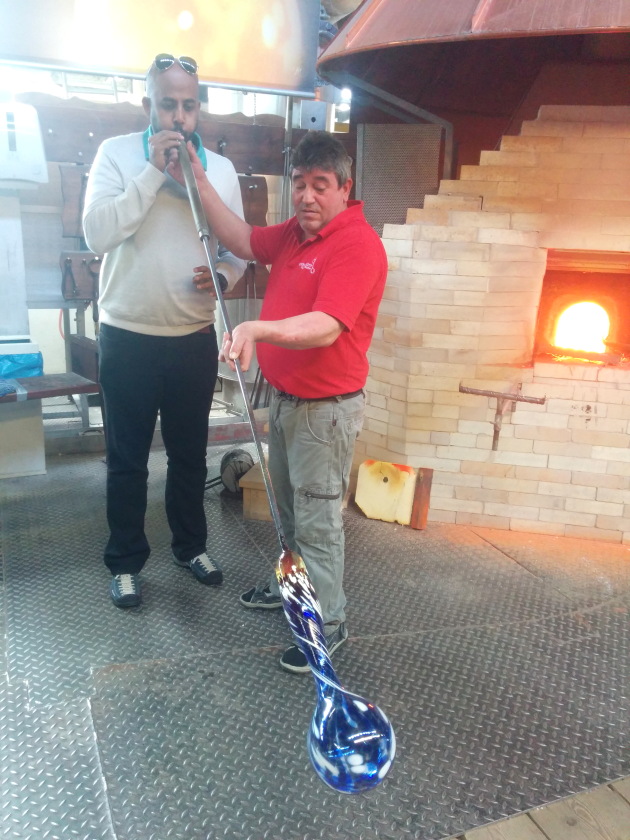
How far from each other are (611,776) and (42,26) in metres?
3.80

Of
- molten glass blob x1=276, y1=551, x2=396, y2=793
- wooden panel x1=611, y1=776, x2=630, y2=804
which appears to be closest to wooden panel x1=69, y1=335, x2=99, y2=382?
molten glass blob x1=276, y1=551, x2=396, y2=793

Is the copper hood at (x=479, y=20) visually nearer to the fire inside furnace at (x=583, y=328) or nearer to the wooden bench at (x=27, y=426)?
the fire inside furnace at (x=583, y=328)

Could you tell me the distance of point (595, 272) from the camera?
3566 mm

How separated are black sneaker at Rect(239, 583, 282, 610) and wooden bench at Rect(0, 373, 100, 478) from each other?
141 centimetres

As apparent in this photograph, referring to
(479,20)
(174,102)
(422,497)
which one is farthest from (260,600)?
(479,20)

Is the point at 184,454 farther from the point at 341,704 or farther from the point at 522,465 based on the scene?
the point at 522,465

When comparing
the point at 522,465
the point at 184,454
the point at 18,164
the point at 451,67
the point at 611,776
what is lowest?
the point at 611,776

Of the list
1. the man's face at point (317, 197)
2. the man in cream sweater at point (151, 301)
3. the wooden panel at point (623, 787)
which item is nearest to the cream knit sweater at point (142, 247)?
the man in cream sweater at point (151, 301)

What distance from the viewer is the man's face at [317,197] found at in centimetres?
202

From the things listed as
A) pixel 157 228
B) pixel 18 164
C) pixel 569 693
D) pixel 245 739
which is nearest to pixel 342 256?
pixel 157 228

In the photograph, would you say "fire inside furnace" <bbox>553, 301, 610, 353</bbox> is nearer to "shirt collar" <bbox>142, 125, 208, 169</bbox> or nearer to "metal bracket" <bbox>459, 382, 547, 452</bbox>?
"metal bracket" <bbox>459, 382, 547, 452</bbox>

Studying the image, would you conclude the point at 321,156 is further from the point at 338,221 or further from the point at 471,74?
the point at 471,74

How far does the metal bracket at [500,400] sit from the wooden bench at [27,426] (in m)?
1.87

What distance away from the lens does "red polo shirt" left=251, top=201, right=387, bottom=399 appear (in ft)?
6.33
